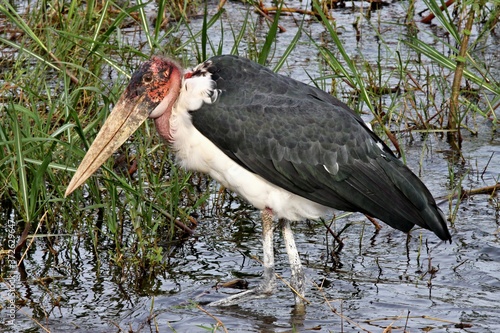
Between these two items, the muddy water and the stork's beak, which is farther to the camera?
the stork's beak

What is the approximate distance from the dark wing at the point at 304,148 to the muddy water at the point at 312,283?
1.20 ft

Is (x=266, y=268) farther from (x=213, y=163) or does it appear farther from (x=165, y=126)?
(x=165, y=126)

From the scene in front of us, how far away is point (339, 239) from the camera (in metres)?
5.32

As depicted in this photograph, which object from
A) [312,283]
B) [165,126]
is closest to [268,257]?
[312,283]

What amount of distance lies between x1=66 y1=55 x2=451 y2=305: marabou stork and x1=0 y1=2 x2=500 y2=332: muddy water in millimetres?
238

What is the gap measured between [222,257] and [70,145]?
1.05 meters

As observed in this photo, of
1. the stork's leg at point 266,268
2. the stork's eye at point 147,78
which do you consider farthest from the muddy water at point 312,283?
the stork's eye at point 147,78

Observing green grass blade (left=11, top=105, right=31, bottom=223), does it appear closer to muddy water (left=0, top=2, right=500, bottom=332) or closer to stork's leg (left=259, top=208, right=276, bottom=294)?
muddy water (left=0, top=2, right=500, bottom=332)

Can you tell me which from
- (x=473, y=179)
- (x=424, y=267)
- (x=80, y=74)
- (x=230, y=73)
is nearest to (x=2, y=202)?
(x=80, y=74)

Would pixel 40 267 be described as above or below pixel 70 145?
below

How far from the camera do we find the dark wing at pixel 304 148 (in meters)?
4.60

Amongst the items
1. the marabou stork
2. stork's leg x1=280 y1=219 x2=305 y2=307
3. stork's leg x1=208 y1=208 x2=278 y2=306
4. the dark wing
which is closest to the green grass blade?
the marabou stork

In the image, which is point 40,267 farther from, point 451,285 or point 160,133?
point 451,285

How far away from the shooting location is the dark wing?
4.60m
